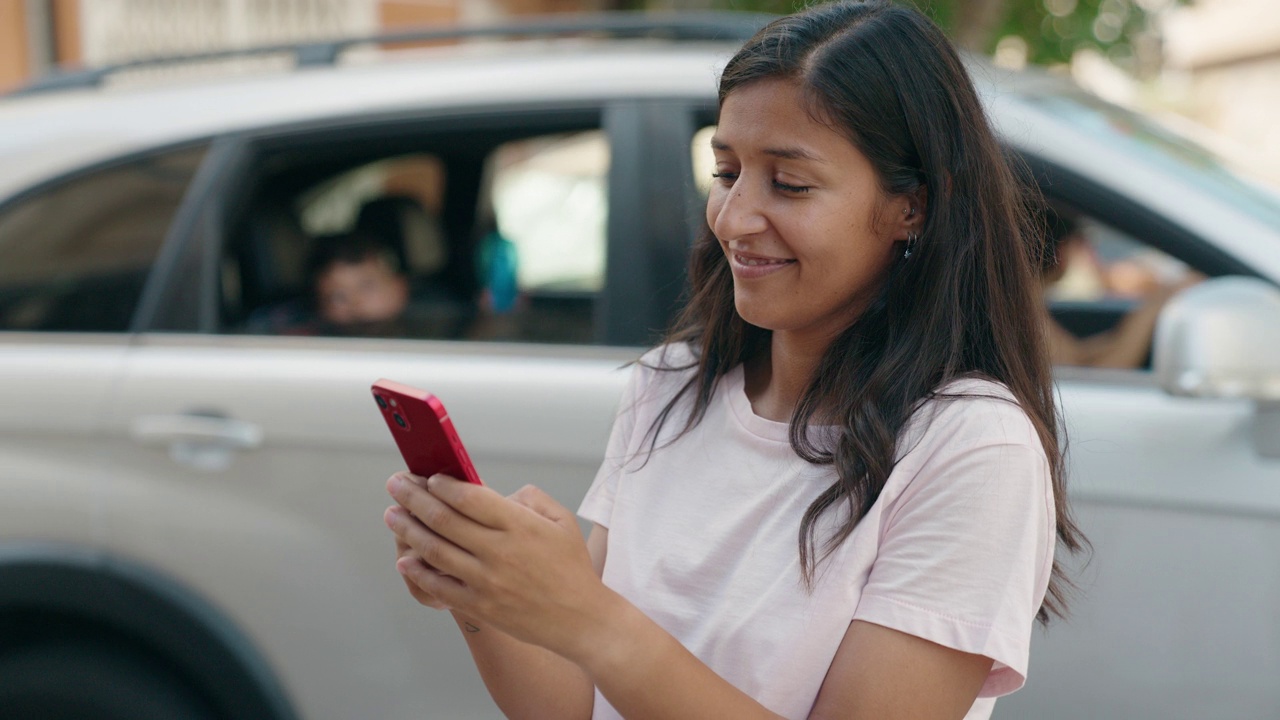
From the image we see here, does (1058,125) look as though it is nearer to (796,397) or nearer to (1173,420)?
(1173,420)

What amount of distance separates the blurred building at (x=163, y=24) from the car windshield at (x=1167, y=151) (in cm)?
676

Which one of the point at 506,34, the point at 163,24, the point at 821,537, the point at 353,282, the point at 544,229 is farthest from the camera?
the point at 163,24

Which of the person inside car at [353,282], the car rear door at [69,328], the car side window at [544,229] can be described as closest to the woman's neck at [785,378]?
the car rear door at [69,328]

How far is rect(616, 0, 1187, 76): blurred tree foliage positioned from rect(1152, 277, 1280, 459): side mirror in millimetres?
5725

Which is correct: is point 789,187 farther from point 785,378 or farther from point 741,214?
point 785,378

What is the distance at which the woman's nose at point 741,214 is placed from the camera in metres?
1.32

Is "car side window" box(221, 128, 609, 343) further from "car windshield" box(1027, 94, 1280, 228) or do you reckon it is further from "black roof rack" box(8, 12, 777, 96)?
"car windshield" box(1027, 94, 1280, 228)

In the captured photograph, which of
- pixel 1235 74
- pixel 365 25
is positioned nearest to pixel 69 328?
pixel 365 25

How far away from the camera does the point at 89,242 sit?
2.70 meters

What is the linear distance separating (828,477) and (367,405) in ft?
4.24

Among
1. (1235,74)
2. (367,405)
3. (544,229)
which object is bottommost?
(1235,74)

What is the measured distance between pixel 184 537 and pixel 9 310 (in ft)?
2.39

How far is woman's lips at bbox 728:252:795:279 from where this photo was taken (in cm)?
134

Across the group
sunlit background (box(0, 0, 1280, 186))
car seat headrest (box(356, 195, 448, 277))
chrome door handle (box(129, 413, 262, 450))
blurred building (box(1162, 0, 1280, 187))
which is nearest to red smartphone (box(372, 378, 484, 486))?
chrome door handle (box(129, 413, 262, 450))
